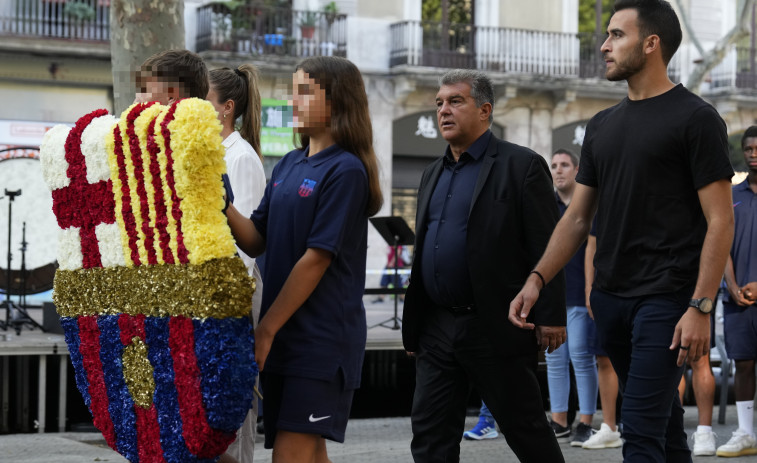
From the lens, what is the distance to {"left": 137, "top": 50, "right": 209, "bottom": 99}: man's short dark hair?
3869 mm

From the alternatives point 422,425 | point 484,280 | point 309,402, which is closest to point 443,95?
point 484,280

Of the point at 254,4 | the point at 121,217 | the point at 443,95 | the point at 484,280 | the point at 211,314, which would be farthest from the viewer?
the point at 254,4

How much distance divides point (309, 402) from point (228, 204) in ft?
2.24

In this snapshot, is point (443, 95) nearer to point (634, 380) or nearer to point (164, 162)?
point (634, 380)

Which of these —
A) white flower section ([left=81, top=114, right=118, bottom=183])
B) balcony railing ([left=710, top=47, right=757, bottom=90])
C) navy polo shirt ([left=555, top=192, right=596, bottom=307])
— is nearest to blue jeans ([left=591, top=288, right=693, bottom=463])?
white flower section ([left=81, top=114, right=118, bottom=183])

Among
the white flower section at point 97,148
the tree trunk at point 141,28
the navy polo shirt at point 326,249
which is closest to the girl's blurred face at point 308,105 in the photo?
the navy polo shirt at point 326,249

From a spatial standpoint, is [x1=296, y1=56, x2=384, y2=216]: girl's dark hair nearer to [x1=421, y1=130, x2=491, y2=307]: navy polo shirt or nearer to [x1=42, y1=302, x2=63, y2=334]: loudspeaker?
[x1=421, y1=130, x2=491, y2=307]: navy polo shirt

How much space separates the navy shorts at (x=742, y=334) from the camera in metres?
7.61

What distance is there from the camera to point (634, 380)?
408cm

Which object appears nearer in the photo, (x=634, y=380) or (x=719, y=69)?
(x=634, y=380)

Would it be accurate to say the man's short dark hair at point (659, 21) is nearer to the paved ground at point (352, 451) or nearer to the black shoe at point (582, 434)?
the paved ground at point (352, 451)

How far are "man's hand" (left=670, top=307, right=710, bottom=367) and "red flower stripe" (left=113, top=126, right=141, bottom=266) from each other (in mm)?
1830

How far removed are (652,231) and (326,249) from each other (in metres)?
1.25

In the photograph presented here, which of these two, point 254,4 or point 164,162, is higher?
point 254,4
